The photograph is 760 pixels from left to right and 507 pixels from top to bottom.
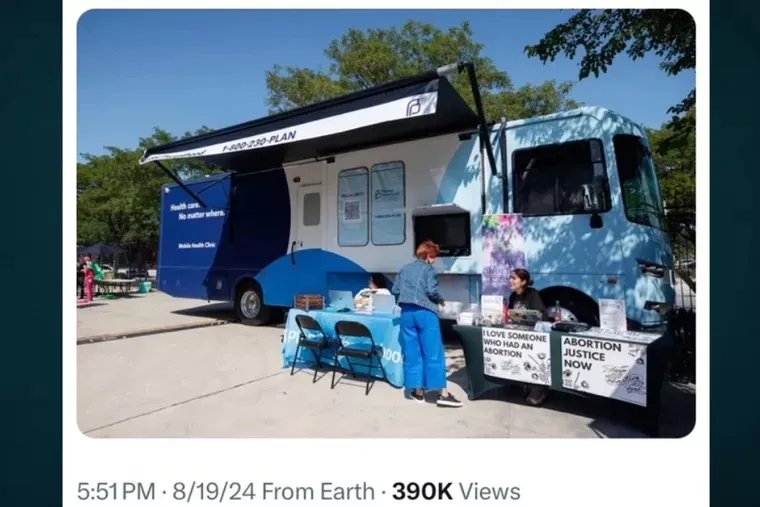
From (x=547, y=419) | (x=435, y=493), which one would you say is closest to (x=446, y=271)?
(x=547, y=419)

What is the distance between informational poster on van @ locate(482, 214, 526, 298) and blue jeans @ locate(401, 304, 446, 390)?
3.39ft

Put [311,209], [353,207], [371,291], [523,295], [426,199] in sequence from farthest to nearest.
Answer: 1. [311,209]
2. [353,207]
3. [426,199]
4. [371,291]
5. [523,295]

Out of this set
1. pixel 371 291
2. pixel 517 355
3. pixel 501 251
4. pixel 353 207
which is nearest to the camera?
pixel 517 355

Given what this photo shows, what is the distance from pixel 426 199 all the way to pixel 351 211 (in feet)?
3.30

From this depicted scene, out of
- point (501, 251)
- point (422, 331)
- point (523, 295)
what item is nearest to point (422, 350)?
point (422, 331)

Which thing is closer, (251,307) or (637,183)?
(637,183)

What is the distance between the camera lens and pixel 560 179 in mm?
4000

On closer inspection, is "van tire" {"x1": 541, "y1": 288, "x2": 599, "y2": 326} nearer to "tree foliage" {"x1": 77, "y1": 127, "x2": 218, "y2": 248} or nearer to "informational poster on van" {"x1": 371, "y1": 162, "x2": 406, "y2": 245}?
"informational poster on van" {"x1": 371, "y1": 162, "x2": 406, "y2": 245}

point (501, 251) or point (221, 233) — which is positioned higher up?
point (221, 233)

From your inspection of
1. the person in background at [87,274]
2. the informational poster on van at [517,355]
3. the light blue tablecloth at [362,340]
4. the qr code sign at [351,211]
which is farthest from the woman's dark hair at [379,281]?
the person in background at [87,274]

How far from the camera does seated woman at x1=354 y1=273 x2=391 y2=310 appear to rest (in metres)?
4.28

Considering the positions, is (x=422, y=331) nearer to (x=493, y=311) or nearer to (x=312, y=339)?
(x=493, y=311)

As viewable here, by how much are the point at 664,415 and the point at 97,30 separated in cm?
395
